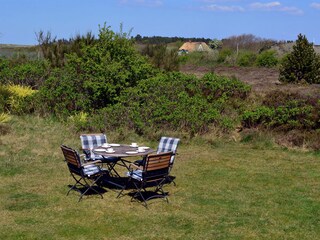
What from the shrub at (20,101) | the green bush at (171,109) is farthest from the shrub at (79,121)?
the shrub at (20,101)

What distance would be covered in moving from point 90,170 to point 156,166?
1.45 meters

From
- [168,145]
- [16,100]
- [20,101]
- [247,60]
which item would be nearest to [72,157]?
[168,145]

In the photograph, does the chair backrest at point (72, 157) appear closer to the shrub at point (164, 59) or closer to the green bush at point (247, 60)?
the shrub at point (164, 59)

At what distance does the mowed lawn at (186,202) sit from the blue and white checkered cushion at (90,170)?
1.59ft

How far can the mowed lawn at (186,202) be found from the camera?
719 cm

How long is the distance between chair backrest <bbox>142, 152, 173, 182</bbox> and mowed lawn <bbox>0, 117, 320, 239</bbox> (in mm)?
535

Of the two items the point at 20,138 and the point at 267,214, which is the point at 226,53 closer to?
the point at 20,138

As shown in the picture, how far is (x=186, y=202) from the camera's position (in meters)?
8.66

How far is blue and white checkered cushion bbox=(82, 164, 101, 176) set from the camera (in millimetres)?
8832

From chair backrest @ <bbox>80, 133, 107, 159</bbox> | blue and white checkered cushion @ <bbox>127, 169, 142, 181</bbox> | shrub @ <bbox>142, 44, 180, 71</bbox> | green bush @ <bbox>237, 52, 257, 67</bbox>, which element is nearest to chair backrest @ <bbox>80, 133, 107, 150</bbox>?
chair backrest @ <bbox>80, 133, 107, 159</bbox>

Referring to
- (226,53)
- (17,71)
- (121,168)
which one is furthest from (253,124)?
(226,53)

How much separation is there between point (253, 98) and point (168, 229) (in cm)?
1075

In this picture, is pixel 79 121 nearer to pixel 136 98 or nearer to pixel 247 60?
pixel 136 98

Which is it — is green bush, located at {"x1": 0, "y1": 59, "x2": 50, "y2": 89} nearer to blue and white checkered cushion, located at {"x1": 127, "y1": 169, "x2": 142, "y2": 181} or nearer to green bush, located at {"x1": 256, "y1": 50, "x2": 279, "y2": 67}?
blue and white checkered cushion, located at {"x1": 127, "y1": 169, "x2": 142, "y2": 181}
